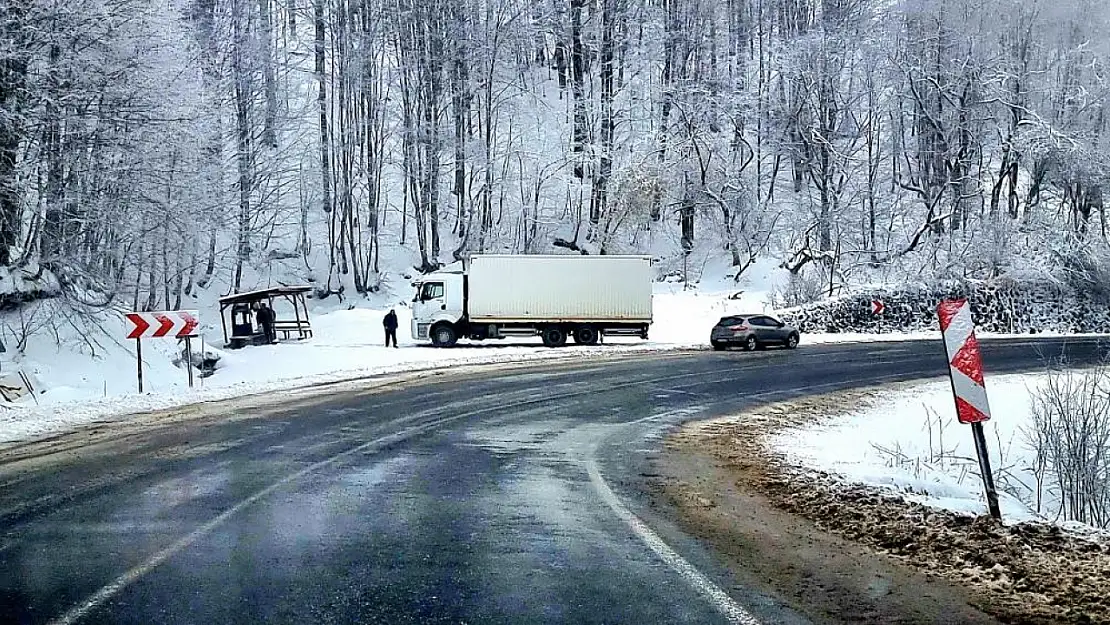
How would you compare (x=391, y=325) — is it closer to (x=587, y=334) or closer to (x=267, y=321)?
(x=267, y=321)

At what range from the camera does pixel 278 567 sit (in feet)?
24.0

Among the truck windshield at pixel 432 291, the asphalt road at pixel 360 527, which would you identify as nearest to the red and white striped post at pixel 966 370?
the asphalt road at pixel 360 527

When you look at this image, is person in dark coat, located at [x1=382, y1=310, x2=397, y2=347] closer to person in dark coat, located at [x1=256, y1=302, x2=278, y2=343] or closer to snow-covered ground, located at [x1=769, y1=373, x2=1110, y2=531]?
person in dark coat, located at [x1=256, y1=302, x2=278, y2=343]

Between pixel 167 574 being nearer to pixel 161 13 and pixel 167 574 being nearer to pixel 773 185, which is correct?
pixel 161 13

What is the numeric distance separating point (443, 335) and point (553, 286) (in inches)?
178

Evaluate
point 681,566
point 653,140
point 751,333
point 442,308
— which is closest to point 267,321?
point 442,308

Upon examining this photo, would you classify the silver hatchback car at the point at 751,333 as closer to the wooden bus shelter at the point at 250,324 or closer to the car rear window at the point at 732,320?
the car rear window at the point at 732,320

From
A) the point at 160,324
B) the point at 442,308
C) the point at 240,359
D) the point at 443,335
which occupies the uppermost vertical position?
the point at 442,308

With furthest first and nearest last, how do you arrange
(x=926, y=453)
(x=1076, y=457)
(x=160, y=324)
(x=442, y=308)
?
(x=442, y=308), (x=160, y=324), (x=926, y=453), (x=1076, y=457)

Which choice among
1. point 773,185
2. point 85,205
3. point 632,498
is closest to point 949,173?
point 773,185

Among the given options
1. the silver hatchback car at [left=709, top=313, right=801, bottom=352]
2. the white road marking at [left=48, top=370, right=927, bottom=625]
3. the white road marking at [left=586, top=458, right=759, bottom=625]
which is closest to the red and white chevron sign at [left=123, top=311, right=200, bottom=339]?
the white road marking at [left=48, top=370, right=927, bottom=625]

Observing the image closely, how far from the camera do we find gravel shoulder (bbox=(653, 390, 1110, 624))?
643cm

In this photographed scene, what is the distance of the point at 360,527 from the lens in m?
8.76

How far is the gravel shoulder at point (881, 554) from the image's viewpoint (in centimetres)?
643
